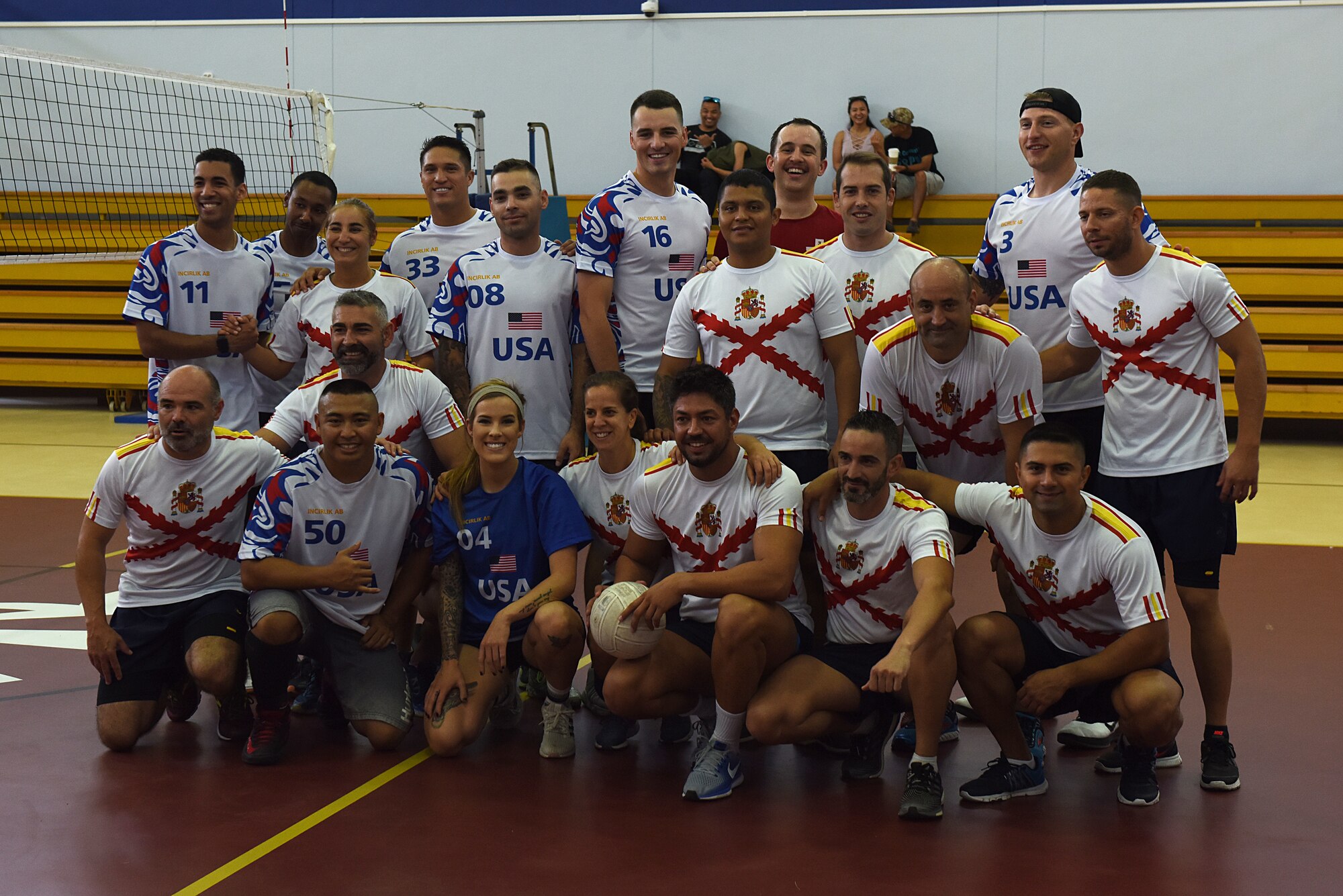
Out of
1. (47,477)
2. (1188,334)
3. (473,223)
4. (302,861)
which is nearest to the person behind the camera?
(302,861)

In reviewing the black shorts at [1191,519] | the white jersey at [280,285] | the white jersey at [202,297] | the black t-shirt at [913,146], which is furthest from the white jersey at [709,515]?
the black t-shirt at [913,146]

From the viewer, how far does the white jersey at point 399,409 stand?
5.18 meters

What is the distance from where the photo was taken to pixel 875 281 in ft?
16.6

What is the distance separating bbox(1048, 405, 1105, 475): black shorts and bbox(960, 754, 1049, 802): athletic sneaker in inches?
54.6

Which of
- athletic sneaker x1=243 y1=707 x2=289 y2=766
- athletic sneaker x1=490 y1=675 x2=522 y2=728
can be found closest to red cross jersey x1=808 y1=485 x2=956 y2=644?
athletic sneaker x1=490 y1=675 x2=522 y2=728

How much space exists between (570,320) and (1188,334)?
2.59 meters

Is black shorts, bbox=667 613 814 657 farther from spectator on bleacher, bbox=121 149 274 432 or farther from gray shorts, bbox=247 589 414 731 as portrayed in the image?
spectator on bleacher, bbox=121 149 274 432

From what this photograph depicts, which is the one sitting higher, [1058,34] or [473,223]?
[1058,34]

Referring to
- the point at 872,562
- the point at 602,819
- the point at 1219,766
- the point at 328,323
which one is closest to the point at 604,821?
the point at 602,819

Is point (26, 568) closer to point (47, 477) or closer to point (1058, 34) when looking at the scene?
point (47, 477)

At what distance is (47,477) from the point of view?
10.2 m

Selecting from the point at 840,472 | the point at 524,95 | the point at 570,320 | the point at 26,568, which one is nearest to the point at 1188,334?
the point at 840,472

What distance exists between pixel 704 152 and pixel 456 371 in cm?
969

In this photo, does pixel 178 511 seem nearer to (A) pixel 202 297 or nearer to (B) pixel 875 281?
(A) pixel 202 297
